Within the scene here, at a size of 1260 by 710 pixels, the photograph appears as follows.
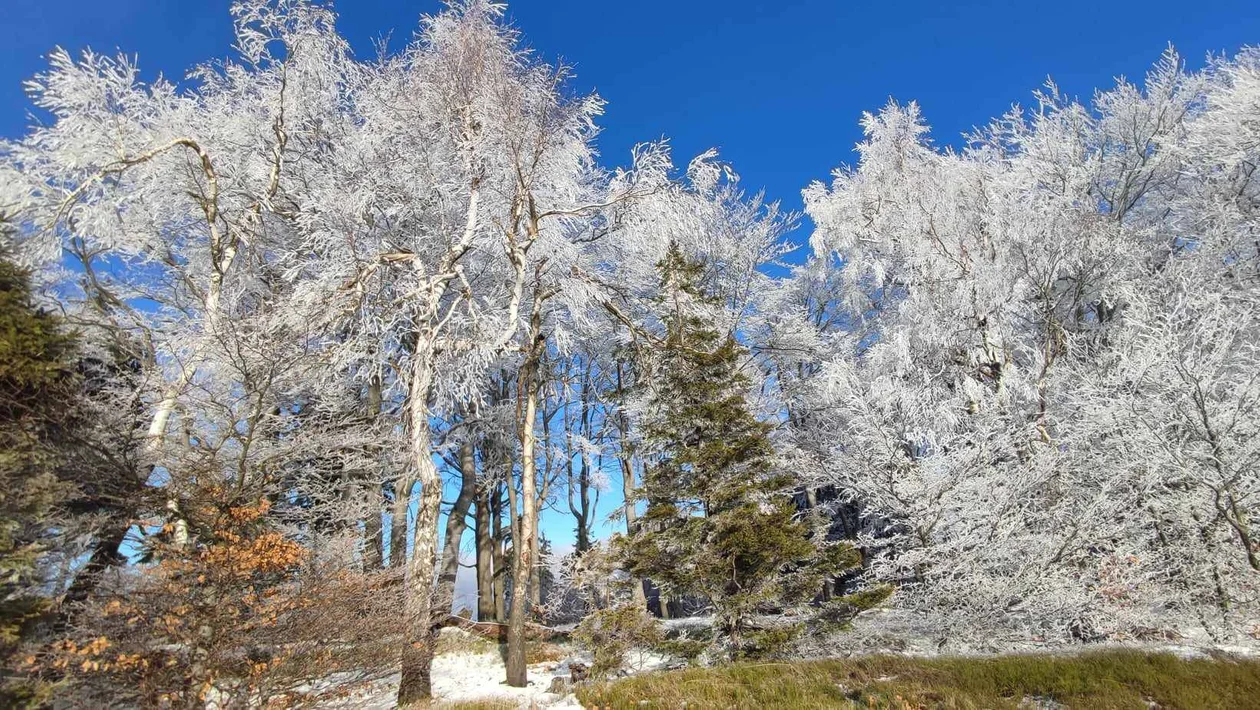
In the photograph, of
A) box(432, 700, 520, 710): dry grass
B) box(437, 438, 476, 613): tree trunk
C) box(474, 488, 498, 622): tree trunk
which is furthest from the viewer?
box(474, 488, 498, 622): tree trunk

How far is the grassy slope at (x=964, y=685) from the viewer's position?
4855 millimetres

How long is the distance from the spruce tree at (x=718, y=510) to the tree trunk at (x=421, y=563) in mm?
3511

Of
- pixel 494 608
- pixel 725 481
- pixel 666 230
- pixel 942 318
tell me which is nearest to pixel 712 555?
pixel 725 481

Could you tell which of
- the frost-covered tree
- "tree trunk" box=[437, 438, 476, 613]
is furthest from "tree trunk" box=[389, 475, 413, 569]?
the frost-covered tree

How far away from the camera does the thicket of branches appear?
6.77 metres

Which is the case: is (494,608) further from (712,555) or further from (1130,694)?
(1130,694)

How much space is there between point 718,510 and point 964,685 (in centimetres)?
512

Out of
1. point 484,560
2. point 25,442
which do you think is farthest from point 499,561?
point 25,442

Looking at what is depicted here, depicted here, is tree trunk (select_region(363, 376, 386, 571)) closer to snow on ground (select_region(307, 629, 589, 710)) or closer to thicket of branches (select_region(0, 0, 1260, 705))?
thicket of branches (select_region(0, 0, 1260, 705))

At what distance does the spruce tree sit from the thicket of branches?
0.07 metres

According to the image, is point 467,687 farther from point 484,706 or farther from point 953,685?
point 953,685

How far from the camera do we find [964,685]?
18.2ft

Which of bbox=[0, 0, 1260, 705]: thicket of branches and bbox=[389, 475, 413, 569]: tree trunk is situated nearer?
bbox=[0, 0, 1260, 705]: thicket of branches

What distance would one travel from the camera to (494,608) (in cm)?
1803
